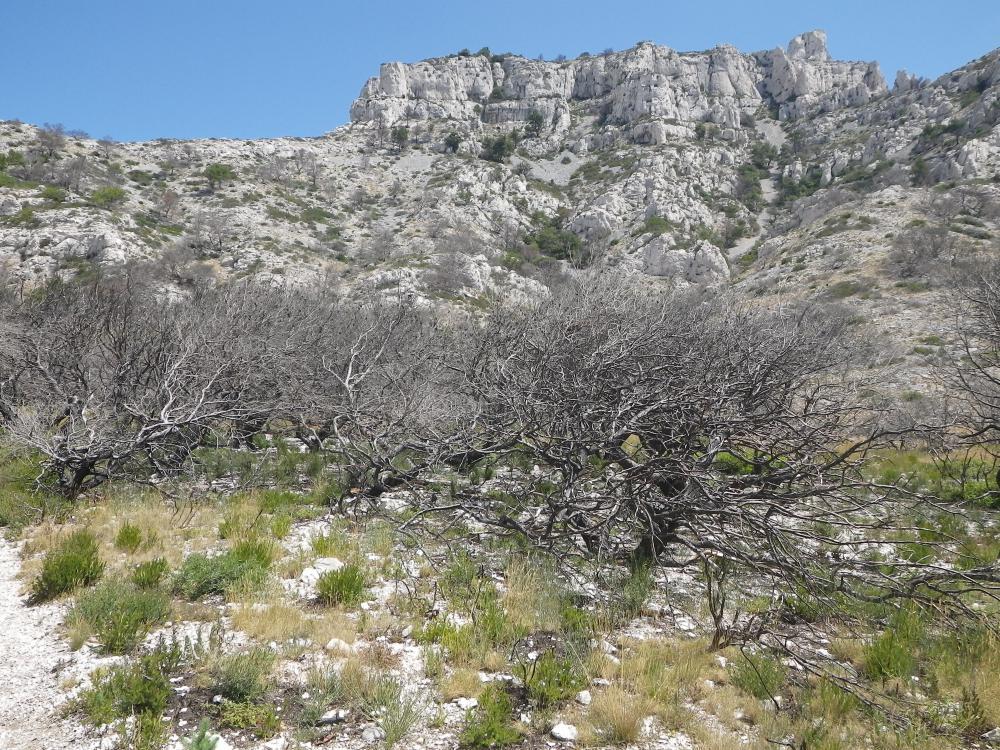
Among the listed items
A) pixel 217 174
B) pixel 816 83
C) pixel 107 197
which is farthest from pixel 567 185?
pixel 816 83

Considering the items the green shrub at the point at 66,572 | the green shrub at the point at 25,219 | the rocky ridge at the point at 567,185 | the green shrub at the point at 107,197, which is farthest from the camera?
the green shrub at the point at 107,197

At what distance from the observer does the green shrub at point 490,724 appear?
2.91m

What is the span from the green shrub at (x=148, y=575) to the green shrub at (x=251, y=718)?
194 centimetres

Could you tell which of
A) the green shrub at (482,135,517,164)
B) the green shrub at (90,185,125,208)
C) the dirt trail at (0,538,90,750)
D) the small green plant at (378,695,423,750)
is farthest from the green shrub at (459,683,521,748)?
the green shrub at (482,135,517,164)

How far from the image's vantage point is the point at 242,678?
10.5 feet

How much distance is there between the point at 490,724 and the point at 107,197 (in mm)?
52024

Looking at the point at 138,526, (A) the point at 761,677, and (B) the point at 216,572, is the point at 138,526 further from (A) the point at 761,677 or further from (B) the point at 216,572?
(A) the point at 761,677

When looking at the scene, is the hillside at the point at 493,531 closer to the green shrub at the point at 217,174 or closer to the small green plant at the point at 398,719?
the small green plant at the point at 398,719

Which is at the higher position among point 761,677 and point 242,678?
point 761,677

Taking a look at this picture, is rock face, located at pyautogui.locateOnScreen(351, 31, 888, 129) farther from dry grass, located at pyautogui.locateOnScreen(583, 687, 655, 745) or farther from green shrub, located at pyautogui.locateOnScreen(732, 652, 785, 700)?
dry grass, located at pyautogui.locateOnScreen(583, 687, 655, 745)

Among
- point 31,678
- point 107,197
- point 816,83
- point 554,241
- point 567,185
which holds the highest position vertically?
point 816,83

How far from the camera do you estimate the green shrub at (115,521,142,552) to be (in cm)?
523

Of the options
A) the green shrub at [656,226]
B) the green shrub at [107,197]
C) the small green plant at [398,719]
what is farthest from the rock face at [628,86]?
the small green plant at [398,719]

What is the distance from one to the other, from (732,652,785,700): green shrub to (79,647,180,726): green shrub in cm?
362
